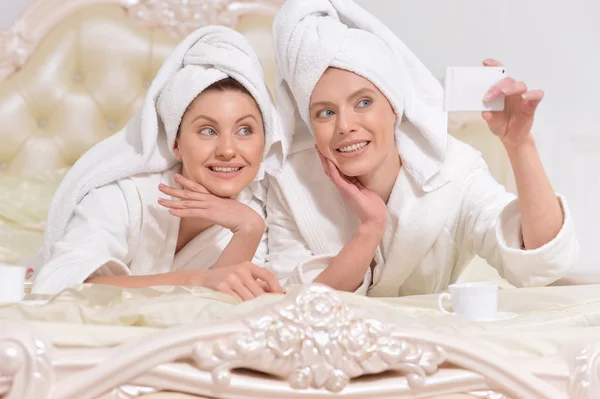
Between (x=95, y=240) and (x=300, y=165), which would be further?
(x=300, y=165)

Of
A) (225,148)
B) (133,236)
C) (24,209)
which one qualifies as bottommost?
(24,209)

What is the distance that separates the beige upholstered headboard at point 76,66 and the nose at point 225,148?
107cm

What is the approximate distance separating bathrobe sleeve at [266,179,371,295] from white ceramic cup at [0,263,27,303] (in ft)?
1.98

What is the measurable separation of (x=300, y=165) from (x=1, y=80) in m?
1.28

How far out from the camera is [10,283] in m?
1.38

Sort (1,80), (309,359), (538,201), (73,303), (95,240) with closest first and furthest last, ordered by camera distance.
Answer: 1. (309,359)
2. (73,303)
3. (538,201)
4. (95,240)
5. (1,80)

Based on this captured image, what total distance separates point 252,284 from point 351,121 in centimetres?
47

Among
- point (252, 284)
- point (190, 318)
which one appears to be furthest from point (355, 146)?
point (190, 318)

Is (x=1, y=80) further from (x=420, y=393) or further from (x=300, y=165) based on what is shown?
(x=420, y=393)

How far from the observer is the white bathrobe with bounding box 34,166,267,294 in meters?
1.70

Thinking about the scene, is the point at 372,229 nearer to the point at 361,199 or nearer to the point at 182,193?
the point at 361,199

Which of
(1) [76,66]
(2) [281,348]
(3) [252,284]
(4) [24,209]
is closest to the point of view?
(2) [281,348]

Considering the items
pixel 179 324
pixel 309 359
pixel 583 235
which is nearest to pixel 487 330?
pixel 309 359

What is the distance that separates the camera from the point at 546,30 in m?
2.90
